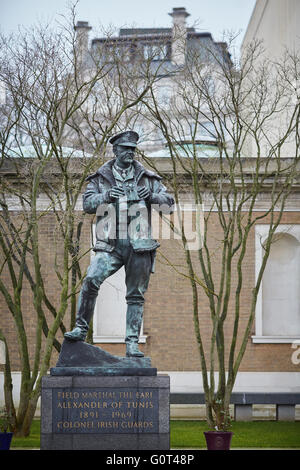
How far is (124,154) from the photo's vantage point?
1114 centimetres

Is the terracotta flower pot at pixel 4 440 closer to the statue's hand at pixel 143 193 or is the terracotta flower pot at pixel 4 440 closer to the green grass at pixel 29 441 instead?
the green grass at pixel 29 441

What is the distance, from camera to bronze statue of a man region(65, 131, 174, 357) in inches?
427

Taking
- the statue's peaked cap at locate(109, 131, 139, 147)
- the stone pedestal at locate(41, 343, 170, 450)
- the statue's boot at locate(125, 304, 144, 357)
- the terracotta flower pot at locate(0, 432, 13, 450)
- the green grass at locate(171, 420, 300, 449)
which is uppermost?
the statue's peaked cap at locate(109, 131, 139, 147)

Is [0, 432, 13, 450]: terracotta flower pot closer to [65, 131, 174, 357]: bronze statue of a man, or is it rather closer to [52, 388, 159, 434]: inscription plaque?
[52, 388, 159, 434]: inscription plaque

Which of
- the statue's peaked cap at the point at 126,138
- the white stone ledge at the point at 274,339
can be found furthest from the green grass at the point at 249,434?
the statue's peaked cap at the point at 126,138

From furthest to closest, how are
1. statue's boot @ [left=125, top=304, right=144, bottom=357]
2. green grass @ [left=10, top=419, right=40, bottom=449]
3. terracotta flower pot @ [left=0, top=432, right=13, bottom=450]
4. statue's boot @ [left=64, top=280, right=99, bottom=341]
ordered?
green grass @ [left=10, top=419, right=40, bottom=449] < terracotta flower pot @ [left=0, top=432, right=13, bottom=450] < statue's boot @ [left=125, top=304, right=144, bottom=357] < statue's boot @ [left=64, top=280, right=99, bottom=341]

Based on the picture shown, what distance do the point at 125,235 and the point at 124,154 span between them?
109 centimetres

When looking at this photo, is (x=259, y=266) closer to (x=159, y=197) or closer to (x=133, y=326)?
(x=159, y=197)

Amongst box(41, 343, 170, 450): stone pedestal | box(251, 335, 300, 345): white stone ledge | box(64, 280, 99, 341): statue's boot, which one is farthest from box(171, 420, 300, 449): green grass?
box(64, 280, 99, 341): statue's boot

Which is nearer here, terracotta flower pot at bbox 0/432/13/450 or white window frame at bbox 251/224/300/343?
terracotta flower pot at bbox 0/432/13/450

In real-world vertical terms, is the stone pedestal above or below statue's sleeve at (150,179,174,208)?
below

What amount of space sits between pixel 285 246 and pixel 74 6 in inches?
392

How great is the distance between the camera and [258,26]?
34531mm

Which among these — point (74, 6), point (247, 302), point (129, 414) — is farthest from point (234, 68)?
point (129, 414)
